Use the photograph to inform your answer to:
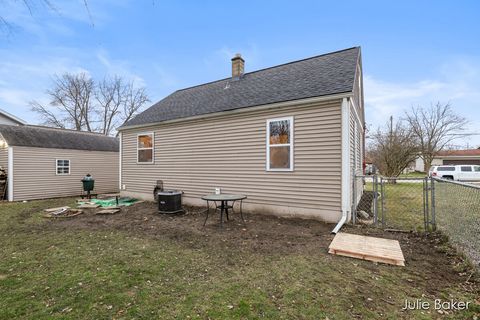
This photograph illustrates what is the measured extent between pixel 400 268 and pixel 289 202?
132 inches

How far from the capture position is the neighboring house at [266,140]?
6.28 metres

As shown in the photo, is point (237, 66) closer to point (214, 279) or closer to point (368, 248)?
point (368, 248)

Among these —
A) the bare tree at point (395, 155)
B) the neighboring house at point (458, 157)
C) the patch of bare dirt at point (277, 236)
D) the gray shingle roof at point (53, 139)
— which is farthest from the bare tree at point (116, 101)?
the neighboring house at point (458, 157)

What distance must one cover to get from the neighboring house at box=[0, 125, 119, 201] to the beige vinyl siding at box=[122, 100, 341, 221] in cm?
553

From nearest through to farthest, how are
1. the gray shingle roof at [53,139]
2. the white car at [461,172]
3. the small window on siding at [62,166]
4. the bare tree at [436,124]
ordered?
the gray shingle roof at [53,139] → the small window on siding at [62,166] → the white car at [461,172] → the bare tree at [436,124]

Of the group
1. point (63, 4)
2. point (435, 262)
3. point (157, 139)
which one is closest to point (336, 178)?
point (435, 262)

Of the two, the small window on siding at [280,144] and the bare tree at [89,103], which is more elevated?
the bare tree at [89,103]

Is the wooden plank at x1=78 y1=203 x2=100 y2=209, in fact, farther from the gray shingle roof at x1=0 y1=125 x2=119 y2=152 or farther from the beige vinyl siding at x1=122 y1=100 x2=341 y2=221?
the gray shingle roof at x1=0 y1=125 x2=119 y2=152

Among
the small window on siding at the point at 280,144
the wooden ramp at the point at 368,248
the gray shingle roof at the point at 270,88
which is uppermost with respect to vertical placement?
the gray shingle roof at the point at 270,88

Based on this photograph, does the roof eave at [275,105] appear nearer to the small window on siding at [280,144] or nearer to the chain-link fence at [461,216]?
the small window on siding at [280,144]

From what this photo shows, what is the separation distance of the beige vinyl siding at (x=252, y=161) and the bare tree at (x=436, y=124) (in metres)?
28.4

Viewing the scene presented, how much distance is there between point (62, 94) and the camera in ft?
89.9

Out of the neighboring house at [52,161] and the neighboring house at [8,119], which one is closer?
the neighboring house at [52,161]

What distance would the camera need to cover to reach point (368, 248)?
4.38 meters
